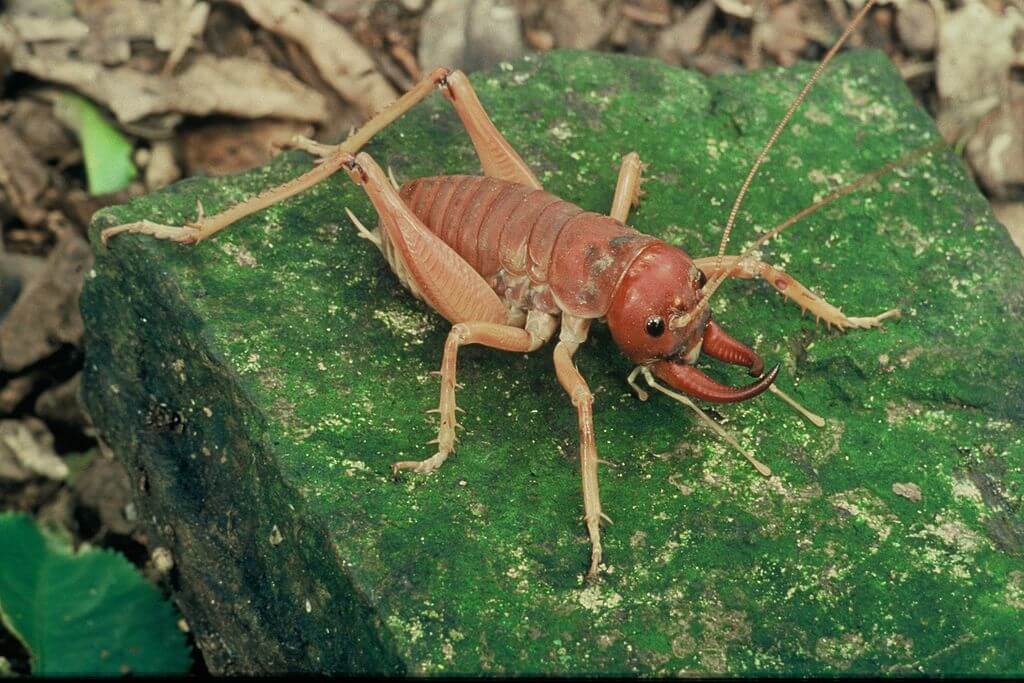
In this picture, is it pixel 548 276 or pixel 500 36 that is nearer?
pixel 548 276

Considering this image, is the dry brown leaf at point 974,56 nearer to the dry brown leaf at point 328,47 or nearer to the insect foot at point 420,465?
the dry brown leaf at point 328,47

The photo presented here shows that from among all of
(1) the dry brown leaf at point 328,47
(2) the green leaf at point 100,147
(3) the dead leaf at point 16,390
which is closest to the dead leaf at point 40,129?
(2) the green leaf at point 100,147

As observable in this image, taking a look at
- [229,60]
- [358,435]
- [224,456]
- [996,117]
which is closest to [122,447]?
[224,456]

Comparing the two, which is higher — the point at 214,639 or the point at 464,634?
the point at 464,634

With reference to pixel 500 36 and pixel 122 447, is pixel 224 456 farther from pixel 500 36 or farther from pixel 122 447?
pixel 500 36

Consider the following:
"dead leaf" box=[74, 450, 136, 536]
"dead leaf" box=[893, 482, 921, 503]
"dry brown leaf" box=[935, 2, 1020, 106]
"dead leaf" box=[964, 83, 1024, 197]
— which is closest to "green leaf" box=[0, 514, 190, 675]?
"dead leaf" box=[74, 450, 136, 536]

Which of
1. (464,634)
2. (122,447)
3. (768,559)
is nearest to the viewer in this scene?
(464,634)

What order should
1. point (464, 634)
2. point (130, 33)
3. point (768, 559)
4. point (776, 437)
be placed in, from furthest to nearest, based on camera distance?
point (130, 33)
point (776, 437)
point (768, 559)
point (464, 634)
